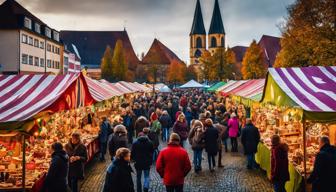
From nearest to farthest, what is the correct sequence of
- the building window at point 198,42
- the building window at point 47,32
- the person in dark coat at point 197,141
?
the person in dark coat at point 197,141
the building window at point 47,32
the building window at point 198,42

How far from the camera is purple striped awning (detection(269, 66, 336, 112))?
7.25 metres

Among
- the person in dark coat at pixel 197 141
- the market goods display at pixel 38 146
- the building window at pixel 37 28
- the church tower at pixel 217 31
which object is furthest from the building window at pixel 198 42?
the person in dark coat at pixel 197 141

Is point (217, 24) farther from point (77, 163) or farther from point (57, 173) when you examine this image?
point (57, 173)

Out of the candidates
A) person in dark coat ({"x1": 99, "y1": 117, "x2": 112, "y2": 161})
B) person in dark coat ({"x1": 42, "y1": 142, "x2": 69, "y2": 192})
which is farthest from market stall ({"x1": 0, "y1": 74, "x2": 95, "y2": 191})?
person in dark coat ({"x1": 99, "y1": 117, "x2": 112, "y2": 161})

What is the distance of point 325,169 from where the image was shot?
6309 mm

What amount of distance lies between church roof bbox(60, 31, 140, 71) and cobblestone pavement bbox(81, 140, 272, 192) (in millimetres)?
75827

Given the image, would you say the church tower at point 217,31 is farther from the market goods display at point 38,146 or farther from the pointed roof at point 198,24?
the market goods display at point 38,146

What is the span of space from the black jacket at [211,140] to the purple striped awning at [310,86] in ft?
7.54

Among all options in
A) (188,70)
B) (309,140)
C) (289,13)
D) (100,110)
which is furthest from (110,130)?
(188,70)

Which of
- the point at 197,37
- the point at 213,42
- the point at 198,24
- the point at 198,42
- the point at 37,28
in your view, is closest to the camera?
the point at 37,28

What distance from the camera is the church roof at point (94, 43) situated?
293 ft

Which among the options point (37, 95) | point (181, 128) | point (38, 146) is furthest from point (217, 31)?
point (37, 95)

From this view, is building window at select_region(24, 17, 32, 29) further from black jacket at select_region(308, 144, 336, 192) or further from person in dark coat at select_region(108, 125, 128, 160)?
black jacket at select_region(308, 144, 336, 192)

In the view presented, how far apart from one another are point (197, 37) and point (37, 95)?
324ft
